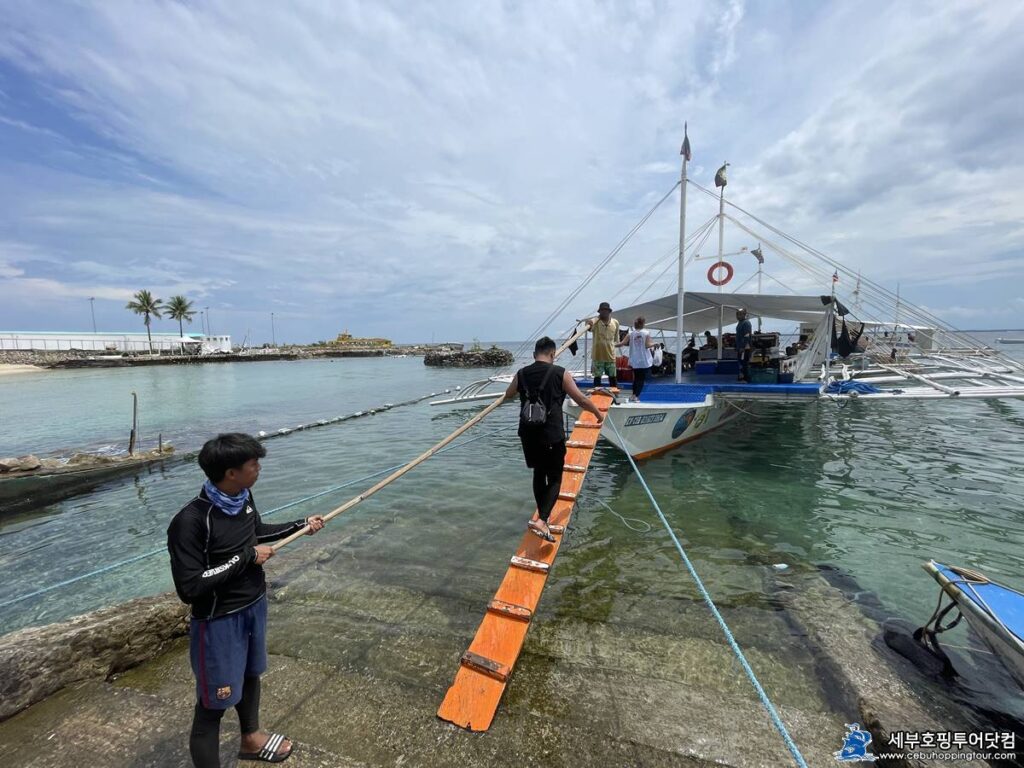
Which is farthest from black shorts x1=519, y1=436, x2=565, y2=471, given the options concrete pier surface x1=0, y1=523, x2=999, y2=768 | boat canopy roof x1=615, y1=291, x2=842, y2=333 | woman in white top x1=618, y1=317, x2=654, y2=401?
boat canopy roof x1=615, y1=291, x2=842, y2=333

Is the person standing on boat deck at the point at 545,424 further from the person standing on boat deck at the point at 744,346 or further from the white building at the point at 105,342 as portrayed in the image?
the white building at the point at 105,342

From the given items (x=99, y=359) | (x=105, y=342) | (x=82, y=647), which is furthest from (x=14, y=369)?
(x=82, y=647)

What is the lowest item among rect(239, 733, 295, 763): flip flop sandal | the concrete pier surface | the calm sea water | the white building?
the calm sea water

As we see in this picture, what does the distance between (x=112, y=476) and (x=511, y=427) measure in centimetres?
1211

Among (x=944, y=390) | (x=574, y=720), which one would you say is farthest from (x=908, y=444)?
(x=574, y=720)

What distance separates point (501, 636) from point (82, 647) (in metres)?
3.63

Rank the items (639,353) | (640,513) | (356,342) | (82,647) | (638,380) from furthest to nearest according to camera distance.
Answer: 1. (356,342)
2. (638,380)
3. (639,353)
4. (640,513)
5. (82,647)

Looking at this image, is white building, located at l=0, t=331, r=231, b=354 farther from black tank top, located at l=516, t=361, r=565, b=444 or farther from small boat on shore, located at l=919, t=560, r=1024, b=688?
small boat on shore, located at l=919, t=560, r=1024, b=688

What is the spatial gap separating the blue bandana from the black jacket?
0.07 feet

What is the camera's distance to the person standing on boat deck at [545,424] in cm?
486

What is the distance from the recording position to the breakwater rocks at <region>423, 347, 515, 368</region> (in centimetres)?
6188

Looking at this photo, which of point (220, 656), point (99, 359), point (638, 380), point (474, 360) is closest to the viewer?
point (220, 656)

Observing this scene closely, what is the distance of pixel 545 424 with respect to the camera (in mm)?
4867

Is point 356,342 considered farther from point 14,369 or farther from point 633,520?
point 633,520
